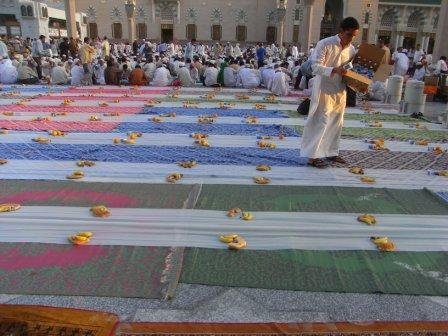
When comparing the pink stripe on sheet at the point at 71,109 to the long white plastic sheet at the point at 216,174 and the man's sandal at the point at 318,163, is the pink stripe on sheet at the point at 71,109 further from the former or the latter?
the man's sandal at the point at 318,163

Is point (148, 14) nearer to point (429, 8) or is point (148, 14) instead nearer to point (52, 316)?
point (429, 8)

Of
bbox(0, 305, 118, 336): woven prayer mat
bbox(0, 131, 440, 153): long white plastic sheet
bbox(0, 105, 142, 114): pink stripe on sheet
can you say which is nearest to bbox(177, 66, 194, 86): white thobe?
bbox(0, 105, 142, 114): pink stripe on sheet

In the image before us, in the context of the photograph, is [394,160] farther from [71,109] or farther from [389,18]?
[389,18]

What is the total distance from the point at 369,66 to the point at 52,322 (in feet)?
14.6

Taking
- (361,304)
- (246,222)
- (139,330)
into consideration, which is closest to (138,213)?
(246,222)

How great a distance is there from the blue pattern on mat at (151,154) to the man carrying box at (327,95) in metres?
0.34

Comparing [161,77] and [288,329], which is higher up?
[161,77]

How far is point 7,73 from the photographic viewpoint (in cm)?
1207

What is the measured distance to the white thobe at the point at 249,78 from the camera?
12.3 m

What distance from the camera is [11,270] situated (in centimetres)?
259

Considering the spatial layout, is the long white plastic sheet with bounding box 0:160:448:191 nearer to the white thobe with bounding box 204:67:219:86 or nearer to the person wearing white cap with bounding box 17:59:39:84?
the white thobe with bounding box 204:67:219:86

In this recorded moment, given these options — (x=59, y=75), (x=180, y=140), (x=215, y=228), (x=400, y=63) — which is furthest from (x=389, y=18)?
(x=215, y=228)

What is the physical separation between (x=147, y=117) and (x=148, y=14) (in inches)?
1404

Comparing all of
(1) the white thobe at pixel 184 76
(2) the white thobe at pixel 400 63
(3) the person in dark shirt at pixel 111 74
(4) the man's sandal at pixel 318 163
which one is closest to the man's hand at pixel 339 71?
(4) the man's sandal at pixel 318 163
